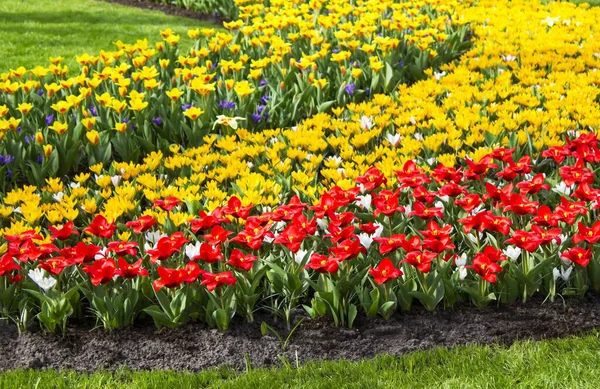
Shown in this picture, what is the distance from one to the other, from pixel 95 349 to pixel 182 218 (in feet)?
2.85

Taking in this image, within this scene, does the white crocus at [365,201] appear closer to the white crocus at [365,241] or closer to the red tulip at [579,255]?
the white crocus at [365,241]

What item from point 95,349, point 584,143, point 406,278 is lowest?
point 95,349

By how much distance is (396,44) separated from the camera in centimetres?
702

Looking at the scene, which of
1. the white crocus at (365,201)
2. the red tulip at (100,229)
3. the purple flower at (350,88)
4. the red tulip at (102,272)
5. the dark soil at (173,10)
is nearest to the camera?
the red tulip at (102,272)

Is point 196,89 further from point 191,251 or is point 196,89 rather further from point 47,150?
point 191,251

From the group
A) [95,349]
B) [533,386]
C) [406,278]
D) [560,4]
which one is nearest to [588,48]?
[560,4]

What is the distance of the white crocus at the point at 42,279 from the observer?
3508 millimetres

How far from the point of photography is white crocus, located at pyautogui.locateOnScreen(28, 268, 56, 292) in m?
3.51

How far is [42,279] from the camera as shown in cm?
353

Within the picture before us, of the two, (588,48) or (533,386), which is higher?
(588,48)

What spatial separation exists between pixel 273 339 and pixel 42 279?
3.50ft

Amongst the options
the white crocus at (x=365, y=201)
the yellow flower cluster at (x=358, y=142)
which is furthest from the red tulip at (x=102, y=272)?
the white crocus at (x=365, y=201)

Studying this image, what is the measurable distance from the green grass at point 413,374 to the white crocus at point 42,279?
0.40 meters

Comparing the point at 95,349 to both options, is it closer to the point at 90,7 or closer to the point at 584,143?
the point at 584,143
